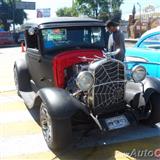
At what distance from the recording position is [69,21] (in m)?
6.52

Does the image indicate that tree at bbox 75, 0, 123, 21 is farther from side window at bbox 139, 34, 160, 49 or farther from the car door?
the car door

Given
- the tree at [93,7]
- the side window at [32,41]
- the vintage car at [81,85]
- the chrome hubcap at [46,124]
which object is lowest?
the chrome hubcap at [46,124]

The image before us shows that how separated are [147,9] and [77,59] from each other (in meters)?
53.4

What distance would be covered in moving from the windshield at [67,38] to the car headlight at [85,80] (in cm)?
149

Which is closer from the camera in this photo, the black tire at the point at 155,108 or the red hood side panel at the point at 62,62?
the black tire at the point at 155,108

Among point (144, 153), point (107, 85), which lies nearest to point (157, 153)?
point (144, 153)

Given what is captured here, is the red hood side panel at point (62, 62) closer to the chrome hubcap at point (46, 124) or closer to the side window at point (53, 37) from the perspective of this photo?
the side window at point (53, 37)

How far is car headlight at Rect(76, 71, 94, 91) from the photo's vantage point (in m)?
5.07

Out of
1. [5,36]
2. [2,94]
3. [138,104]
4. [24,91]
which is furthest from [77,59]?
[5,36]

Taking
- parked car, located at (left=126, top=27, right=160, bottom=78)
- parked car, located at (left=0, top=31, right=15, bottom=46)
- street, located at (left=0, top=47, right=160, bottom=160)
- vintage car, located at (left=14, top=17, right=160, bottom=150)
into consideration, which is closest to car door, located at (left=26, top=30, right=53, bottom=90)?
vintage car, located at (left=14, top=17, right=160, bottom=150)

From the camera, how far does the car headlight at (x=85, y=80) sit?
5068 millimetres

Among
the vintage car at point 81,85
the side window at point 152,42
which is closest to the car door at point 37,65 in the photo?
the vintage car at point 81,85

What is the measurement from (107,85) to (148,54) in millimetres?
3216

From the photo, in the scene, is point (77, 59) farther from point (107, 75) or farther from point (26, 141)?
point (26, 141)
